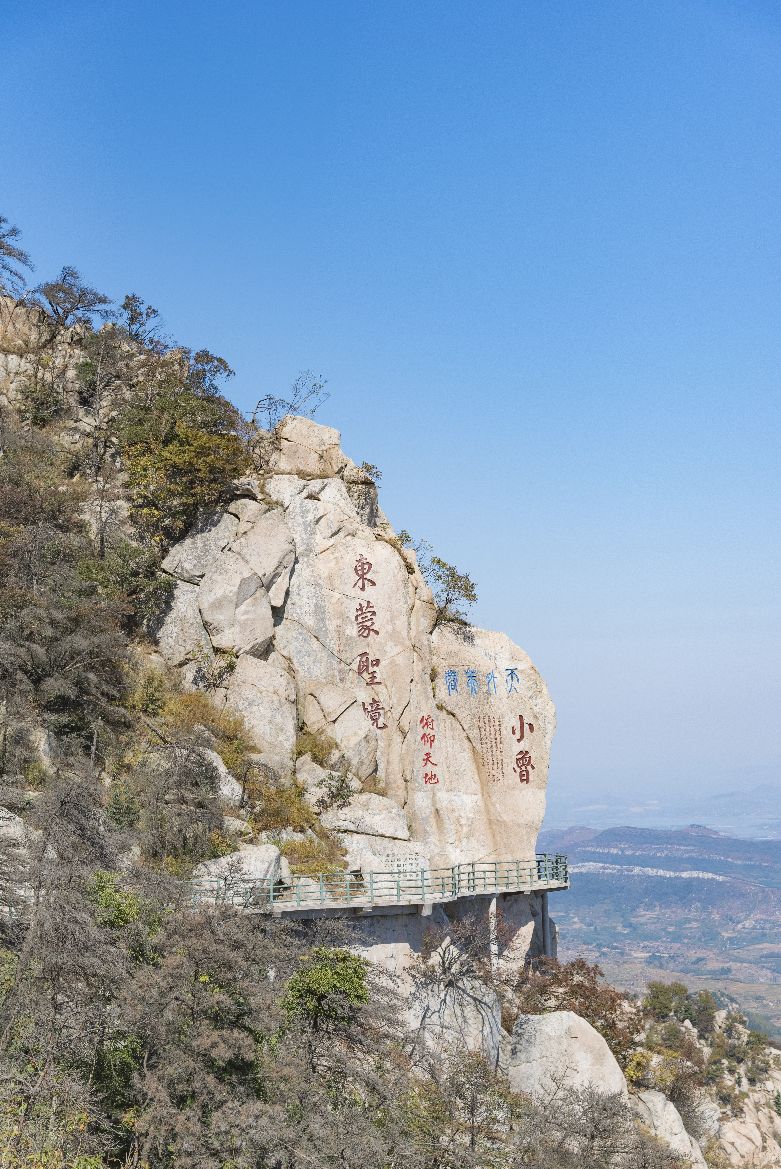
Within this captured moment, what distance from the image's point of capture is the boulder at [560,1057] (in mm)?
24688

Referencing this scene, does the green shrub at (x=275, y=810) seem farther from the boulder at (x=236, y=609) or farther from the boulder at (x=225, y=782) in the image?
the boulder at (x=236, y=609)

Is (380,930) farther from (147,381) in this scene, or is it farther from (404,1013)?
(147,381)

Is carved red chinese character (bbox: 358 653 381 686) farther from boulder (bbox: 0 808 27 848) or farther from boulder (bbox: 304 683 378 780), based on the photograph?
boulder (bbox: 0 808 27 848)

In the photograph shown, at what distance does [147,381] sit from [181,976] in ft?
88.7

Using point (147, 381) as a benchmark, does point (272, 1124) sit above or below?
below

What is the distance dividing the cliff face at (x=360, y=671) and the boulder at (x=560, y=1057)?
19.2ft

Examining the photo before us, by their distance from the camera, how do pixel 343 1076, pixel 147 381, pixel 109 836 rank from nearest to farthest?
pixel 343 1076 < pixel 109 836 < pixel 147 381

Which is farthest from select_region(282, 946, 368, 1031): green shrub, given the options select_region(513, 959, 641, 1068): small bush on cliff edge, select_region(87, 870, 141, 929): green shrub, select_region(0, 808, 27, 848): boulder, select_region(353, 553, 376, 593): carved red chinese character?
select_region(353, 553, 376, 593): carved red chinese character

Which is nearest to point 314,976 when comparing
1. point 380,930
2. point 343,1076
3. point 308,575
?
point 343,1076

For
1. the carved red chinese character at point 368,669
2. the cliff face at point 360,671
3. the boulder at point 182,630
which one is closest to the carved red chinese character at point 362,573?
the cliff face at point 360,671

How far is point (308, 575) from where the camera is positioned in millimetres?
32188

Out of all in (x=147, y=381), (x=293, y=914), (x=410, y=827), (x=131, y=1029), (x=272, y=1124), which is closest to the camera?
(x=272, y=1124)

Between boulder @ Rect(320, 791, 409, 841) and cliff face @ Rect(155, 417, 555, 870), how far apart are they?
0.06 m

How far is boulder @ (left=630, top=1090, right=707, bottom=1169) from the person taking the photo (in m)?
27.1
